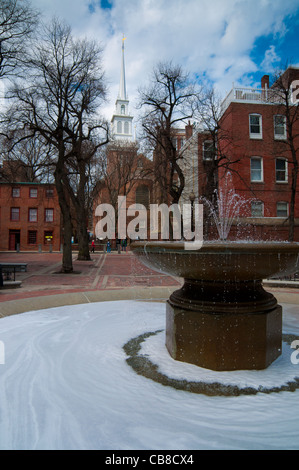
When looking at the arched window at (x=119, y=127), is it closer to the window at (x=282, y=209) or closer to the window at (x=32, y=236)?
the window at (x=32, y=236)

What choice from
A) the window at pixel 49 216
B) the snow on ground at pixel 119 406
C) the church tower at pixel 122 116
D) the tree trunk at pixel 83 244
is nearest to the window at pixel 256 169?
the tree trunk at pixel 83 244

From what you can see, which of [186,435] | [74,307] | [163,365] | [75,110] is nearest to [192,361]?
[163,365]

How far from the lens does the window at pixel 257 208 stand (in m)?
25.6

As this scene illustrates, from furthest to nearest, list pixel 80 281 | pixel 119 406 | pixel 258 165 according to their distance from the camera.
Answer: pixel 258 165 → pixel 80 281 → pixel 119 406

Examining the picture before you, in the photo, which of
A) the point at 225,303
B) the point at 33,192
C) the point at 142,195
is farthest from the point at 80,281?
the point at 142,195

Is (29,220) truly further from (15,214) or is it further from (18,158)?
(18,158)

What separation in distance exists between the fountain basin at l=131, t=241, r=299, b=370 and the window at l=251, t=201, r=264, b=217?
23.8 metres

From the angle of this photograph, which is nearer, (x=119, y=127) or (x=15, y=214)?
(x=15, y=214)

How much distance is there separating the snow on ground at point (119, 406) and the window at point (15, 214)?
1546 inches

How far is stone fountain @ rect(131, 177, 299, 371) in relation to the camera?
2754 mm

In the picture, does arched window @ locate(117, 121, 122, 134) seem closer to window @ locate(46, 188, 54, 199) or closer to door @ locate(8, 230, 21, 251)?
window @ locate(46, 188, 54, 199)

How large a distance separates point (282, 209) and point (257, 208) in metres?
2.21

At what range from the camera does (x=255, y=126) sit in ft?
84.8

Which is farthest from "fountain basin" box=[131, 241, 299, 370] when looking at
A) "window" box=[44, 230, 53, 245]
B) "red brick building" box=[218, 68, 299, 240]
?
"window" box=[44, 230, 53, 245]
